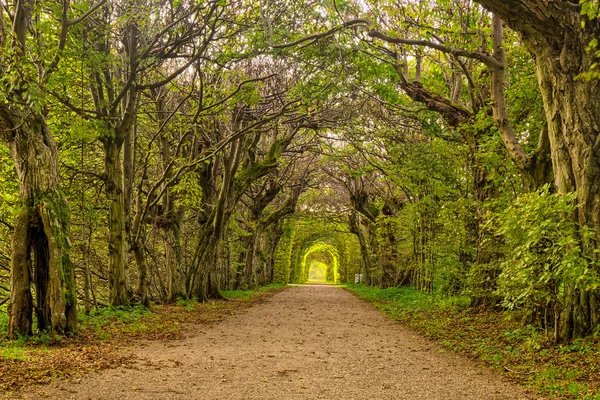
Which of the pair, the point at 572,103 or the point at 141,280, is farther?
the point at 141,280

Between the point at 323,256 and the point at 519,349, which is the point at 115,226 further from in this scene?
the point at 323,256

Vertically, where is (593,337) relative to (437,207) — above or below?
below

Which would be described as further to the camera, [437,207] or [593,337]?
[437,207]

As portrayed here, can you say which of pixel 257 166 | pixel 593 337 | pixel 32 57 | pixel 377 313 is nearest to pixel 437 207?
pixel 377 313

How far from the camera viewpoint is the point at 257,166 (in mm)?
17312

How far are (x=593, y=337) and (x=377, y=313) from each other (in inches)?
353

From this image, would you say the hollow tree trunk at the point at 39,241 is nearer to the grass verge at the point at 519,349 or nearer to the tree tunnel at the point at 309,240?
the grass verge at the point at 519,349

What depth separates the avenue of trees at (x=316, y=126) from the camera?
6699 mm

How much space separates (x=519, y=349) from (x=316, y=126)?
10579 millimetres

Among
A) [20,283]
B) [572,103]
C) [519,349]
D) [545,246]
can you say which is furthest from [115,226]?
[572,103]

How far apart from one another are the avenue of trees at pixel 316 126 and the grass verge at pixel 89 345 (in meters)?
0.41

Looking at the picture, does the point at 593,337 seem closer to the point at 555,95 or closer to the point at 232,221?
the point at 555,95

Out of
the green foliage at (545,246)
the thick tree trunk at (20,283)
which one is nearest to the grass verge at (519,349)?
the green foliage at (545,246)

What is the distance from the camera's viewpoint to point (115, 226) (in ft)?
37.3
